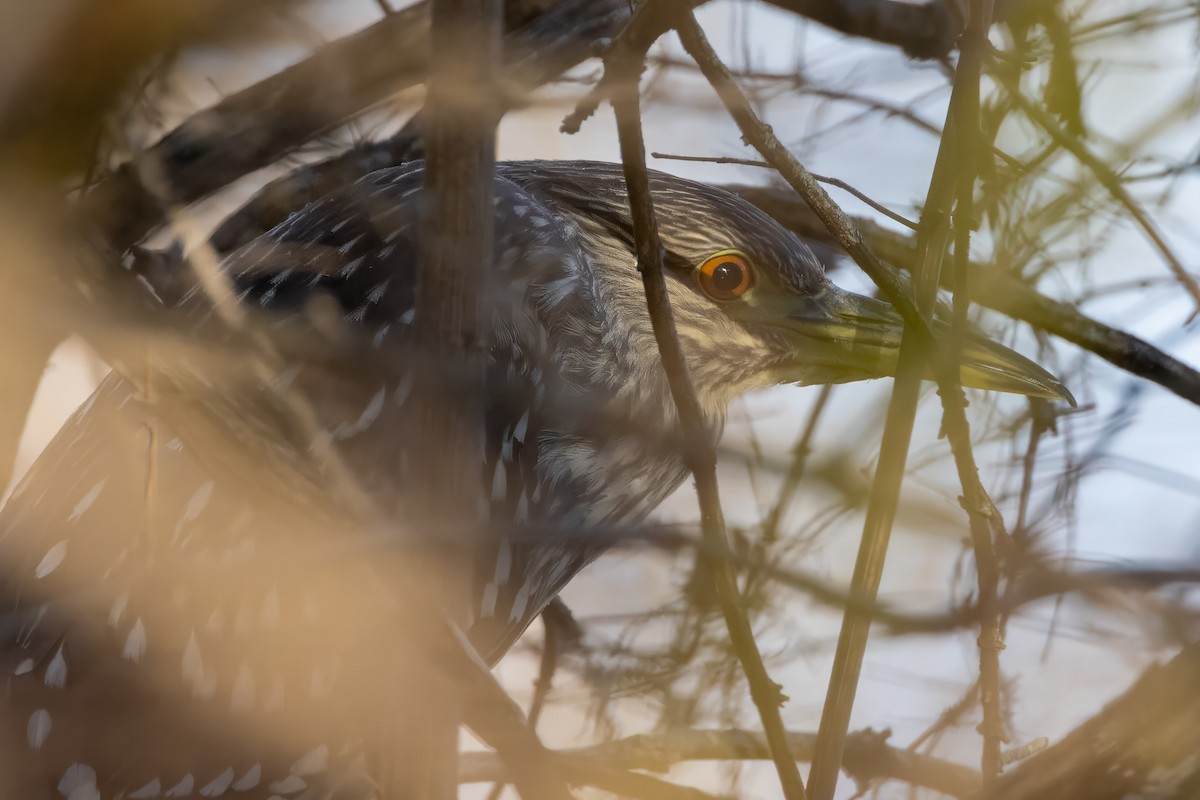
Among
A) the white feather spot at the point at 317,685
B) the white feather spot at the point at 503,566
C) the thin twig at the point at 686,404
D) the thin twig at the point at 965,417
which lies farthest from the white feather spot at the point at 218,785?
the thin twig at the point at 965,417

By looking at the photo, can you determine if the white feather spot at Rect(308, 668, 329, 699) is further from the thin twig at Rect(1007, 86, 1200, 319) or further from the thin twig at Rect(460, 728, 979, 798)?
the thin twig at Rect(1007, 86, 1200, 319)

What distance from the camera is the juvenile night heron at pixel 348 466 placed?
1831 mm

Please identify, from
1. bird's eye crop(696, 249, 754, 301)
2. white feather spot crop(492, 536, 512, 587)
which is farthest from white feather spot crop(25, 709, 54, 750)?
bird's eye crop(696, 249, 754, 301)

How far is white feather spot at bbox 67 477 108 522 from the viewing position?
204 cm

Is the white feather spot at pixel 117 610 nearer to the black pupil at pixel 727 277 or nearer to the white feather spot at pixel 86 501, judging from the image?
the white feather spot at pixel 86 501

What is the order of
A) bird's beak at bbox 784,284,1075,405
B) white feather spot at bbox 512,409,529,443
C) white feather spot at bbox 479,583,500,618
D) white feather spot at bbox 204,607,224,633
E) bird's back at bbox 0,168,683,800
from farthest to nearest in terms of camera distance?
bird's beak at bbox 784,284,1075,405, white feather spot at bbox 479,583,500,618, white feather spot at bbox 512,409,529,443, white feather spot at bbox 204,607,224,633, bird's back at bbox 0,168,683,800

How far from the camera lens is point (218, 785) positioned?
2090 millimetres

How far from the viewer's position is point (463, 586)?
4.38ft

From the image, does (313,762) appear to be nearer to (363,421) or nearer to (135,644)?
(135,644)

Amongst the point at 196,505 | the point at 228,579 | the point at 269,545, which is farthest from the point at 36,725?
the point at 269,545

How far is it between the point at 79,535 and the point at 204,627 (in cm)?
32

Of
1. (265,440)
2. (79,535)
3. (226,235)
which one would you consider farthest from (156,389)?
(226,235)

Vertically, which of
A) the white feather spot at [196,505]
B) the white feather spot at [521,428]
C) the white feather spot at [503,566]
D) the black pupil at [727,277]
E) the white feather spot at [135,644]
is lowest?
the white feather spot at [135,644]

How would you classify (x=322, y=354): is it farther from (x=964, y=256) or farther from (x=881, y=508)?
(x=964, y=256)
